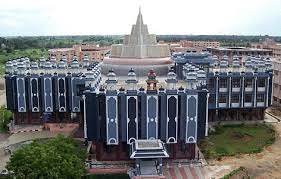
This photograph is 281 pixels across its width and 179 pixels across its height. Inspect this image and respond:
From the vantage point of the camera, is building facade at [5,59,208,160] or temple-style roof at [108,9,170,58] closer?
building facade at [5,59,208,160]

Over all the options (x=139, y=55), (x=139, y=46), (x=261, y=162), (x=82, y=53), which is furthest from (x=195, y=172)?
(x=82, y=53)

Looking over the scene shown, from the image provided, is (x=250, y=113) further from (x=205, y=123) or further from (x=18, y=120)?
(x=18, y=120)

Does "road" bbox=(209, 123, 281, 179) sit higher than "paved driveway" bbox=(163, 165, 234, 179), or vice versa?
"road" bbox=(209, 123, 281, 179)

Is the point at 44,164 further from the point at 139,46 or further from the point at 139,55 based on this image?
the point at 139,46

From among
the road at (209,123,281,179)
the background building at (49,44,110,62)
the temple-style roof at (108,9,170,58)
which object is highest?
the temple-style roof at (108,9,170,58)

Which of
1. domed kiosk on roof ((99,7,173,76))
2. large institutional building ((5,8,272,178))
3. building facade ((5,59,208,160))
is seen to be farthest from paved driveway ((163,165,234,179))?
domed kiosk on roof ((99,7,173,76))

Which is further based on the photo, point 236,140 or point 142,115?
point 236,140

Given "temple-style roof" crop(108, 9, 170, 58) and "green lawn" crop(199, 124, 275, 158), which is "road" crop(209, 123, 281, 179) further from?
"temple-style roof" crop(108, 9, 170, 58)
